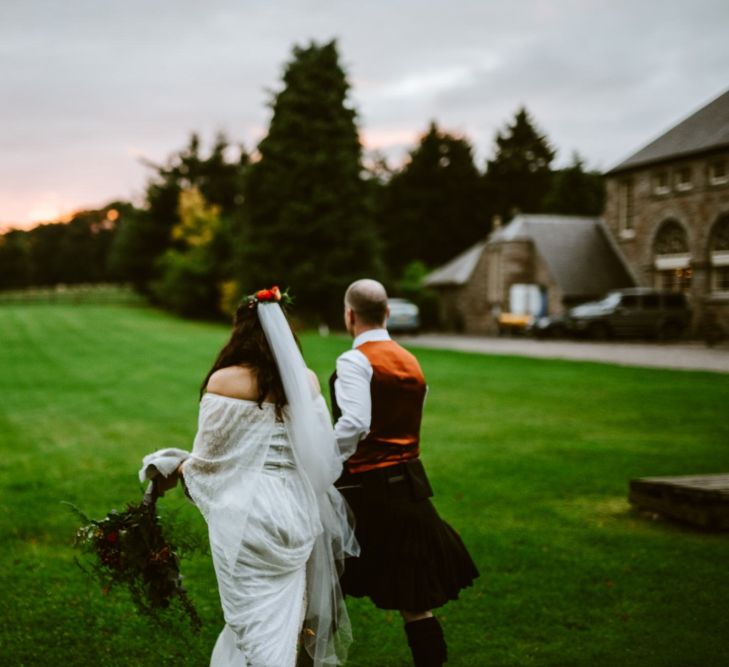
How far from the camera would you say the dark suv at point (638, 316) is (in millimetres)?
35469

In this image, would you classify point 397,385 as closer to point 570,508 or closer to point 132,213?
point 570,508

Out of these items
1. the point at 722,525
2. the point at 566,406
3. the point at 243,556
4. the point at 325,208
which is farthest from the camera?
the point at 325,208

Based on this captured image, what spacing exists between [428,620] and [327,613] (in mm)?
585

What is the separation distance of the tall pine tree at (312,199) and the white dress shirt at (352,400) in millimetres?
42987

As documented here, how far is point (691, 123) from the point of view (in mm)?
38844

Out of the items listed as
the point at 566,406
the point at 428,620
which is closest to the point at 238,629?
the point at 428,620

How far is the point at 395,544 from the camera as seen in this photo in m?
4.18

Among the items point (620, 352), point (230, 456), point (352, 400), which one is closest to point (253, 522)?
point (230, 456)

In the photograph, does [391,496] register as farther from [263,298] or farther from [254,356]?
[263,298]

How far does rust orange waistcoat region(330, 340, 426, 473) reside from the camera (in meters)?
4.15

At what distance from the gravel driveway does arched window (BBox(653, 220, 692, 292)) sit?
268 inches

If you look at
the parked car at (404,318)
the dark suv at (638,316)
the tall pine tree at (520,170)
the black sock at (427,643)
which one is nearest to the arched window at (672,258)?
the dark suv at (638,316)

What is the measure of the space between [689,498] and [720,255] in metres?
32.3

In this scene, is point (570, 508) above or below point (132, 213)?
below
